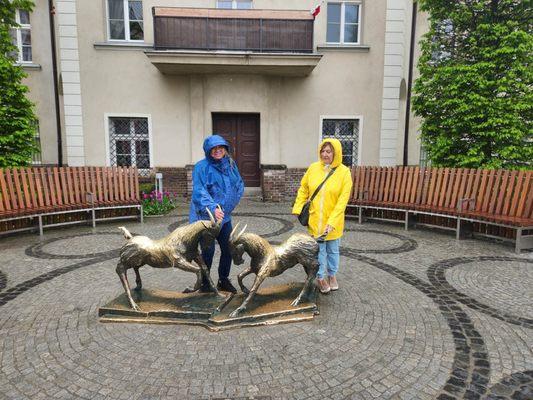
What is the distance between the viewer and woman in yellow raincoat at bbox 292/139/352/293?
4086mm

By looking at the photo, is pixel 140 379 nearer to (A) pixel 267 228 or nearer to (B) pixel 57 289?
(B) pixel 57 289

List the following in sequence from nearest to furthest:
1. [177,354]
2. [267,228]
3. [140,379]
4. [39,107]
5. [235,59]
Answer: [140,379] → [177,354] → [267,228] → [235,59] → [39,107]

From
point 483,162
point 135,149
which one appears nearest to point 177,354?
point 483,162

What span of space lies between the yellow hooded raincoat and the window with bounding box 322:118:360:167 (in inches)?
362

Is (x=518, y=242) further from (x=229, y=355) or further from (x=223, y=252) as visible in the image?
(x=229, y=355)

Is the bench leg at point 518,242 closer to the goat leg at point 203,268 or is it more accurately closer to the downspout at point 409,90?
the goat leg at point 203,268

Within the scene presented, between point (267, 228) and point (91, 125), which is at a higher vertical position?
point (91, 125)

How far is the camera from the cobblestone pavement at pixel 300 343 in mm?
2658

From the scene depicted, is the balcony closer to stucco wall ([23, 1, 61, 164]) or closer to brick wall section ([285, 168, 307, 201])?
brick wall section ([285, 168, 307, 201])

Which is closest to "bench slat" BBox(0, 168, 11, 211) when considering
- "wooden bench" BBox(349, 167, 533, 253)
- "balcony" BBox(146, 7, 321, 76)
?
"balcony" BBox(146, 7, 321, 76)

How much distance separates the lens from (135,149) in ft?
41.9

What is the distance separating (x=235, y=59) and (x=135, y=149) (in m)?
4.70

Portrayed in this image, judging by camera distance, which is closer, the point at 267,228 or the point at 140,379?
the point at 140,379

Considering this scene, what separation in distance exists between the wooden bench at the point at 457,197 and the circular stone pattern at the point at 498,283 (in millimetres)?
1040
